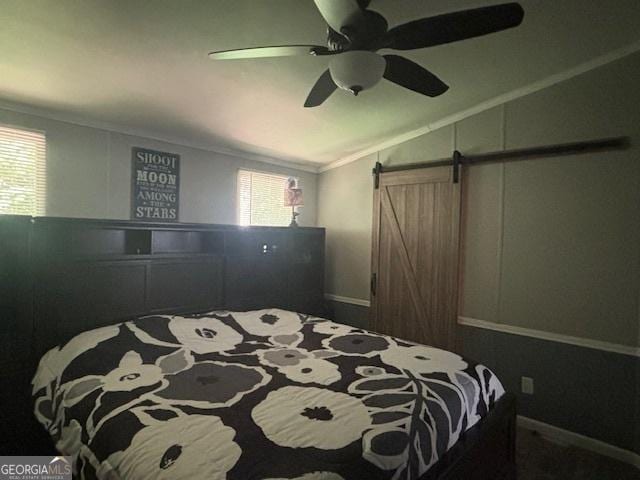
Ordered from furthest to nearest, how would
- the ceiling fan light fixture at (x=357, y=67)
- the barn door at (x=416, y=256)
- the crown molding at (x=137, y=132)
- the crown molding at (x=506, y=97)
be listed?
the barn door at (x=416, y=256), the crown molding at (x=506, y=97), the crown molding at (x=137, y=132), the ceiling fan light fixture at (x=357, y=67)

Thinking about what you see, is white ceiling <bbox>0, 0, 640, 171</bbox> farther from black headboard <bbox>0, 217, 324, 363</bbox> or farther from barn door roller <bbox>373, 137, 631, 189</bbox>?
black headboard <bbox>0, 217, 324, 363</bbox>

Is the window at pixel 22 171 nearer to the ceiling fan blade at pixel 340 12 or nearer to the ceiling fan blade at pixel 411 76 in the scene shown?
the ceiling fan blade at pixel 340 12

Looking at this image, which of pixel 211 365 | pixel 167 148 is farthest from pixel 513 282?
pixel 167 148

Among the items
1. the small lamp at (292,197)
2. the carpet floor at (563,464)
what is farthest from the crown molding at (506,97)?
the carpet floor at (563,464)

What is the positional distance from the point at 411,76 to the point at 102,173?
2.39 metres

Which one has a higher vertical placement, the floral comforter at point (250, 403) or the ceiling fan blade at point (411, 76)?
the ceiling fan blade at point (411, 76)

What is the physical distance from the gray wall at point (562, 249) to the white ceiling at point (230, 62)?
0.31 metres

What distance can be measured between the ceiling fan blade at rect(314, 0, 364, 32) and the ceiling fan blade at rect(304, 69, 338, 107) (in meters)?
0.36

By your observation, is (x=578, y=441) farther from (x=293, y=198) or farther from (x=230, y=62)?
(x=230, y=62)

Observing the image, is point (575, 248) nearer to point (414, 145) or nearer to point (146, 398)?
point (414, 145)

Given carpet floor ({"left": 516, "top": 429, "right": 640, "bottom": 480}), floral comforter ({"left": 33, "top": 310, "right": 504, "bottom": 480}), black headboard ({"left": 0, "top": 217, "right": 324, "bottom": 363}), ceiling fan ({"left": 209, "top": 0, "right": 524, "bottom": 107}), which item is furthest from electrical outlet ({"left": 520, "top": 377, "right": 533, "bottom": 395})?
ceiling fan ({"left": 209, "top": 0, "right": 524, "bottom": 107})

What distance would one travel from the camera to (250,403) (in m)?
1.52

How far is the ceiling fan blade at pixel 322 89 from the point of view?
1.78 m

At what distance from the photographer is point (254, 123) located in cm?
299
